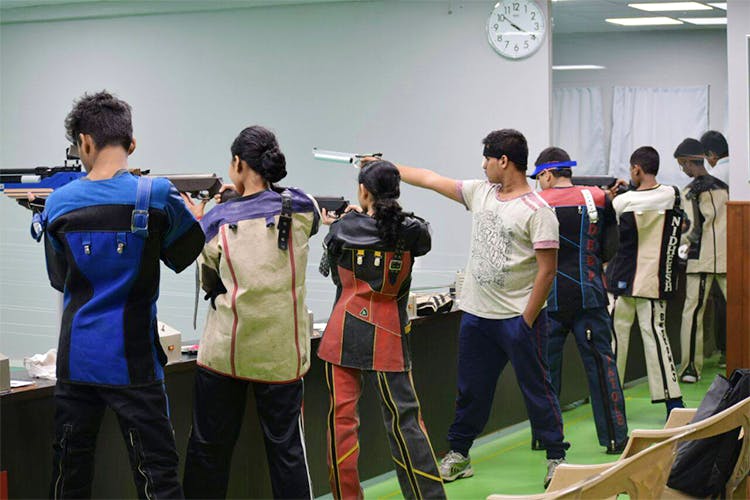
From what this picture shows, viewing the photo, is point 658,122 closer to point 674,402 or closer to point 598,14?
point 598,14

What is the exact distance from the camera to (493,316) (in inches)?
190

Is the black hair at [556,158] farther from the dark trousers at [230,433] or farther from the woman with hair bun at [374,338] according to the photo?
the dark trousers at [230,433]

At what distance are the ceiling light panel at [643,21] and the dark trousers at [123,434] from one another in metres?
7.77

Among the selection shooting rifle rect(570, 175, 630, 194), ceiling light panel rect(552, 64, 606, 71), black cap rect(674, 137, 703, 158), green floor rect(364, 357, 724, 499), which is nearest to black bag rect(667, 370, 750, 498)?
green floor rect(364, 357, 724, 499)

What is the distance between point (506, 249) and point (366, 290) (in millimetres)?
881

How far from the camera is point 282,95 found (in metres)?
7.93

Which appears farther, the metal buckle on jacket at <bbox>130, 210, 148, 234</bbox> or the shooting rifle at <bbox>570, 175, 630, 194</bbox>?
the shooting rifle at <bbox>570, 175, 630, 194</bbox>

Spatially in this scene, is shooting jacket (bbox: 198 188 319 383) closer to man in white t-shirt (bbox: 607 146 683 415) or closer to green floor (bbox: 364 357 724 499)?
green floor (bbox: 364 357 724 499)

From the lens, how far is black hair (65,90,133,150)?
10.3 feet

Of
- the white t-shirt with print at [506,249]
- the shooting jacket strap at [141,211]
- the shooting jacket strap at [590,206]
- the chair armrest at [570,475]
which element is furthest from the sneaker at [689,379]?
the shooting jacket strap at [141,211]

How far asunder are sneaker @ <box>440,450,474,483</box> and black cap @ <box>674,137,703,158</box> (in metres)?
4.78

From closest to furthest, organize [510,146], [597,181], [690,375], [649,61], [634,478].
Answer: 1. [634,478]
2. [510,146]
3. [597,181]
4. [690,375]
5. [649,61]

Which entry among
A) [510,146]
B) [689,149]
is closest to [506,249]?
[510,146]

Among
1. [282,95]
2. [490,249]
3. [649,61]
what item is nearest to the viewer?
[490,249]
